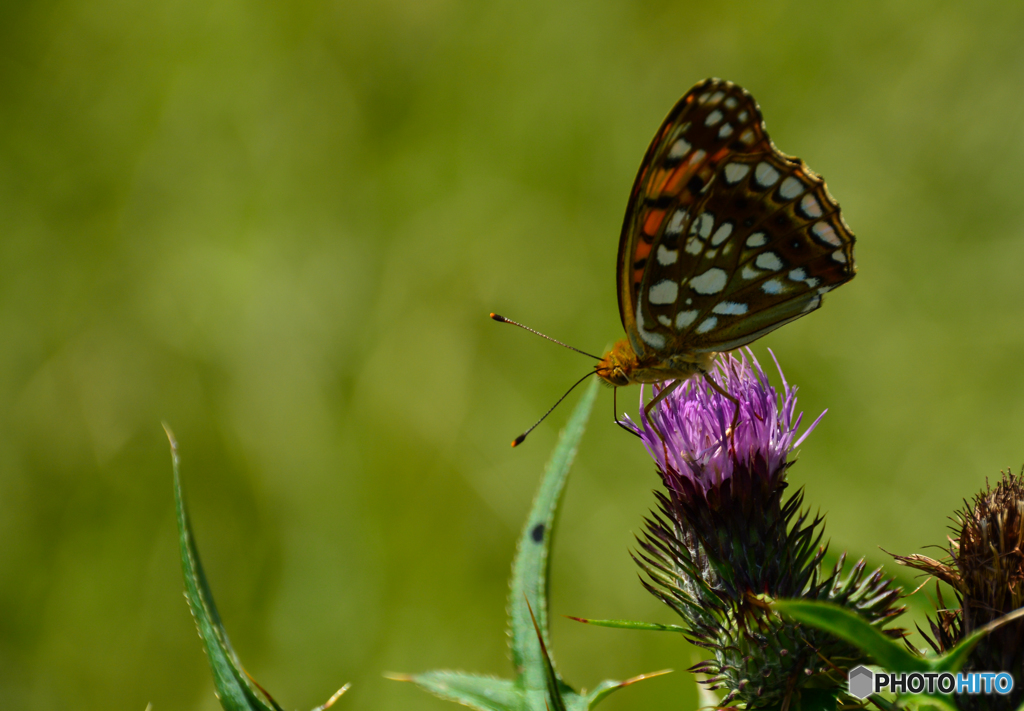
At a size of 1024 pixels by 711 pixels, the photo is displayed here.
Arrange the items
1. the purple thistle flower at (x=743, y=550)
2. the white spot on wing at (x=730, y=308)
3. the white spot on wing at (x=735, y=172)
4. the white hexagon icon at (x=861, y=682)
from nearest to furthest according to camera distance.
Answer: the white hexagon icon at (x=861, y=682), the purple thistle flower at (x=743, y=550), the white spot on wing at (x=735, y=172), the white spot on wing at (x=730, y=308)

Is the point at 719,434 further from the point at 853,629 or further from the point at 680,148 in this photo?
the point at 853,629

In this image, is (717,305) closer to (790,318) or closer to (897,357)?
(790,318)

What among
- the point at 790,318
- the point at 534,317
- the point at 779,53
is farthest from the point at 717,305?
the point at 779,53

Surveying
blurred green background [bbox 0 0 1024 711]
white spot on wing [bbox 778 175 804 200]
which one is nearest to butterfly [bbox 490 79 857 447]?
white spot on wing [bbox 778 175 804 200]

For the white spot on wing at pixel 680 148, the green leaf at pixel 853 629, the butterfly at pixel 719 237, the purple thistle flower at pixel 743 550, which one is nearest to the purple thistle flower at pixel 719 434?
the purple thistle flower at pixel 743 550

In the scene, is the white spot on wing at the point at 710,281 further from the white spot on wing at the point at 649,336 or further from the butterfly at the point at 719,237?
the white spot on wing at the point at 649,336
